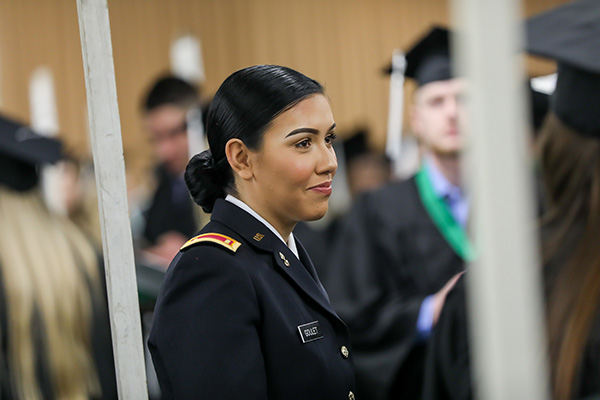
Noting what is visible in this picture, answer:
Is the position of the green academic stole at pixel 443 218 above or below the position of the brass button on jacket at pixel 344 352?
below

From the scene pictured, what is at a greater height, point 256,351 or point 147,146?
point 256,351

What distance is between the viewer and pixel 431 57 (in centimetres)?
364

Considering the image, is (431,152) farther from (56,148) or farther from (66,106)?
(66,106)

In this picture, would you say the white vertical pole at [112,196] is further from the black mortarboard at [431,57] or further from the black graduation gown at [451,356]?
the black mortarboard at [431,57]

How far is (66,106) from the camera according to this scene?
26.8 feet

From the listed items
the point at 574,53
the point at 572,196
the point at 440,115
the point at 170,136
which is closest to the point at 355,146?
the point at 170,136

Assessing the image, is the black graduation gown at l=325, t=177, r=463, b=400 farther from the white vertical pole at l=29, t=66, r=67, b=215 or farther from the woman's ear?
the white vertical pole at l=29, t=66, r=67, b=215

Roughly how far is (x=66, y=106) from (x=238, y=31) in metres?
1.69

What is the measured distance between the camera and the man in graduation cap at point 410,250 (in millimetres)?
3084

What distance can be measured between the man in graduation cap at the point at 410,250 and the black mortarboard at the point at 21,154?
1.18 metres

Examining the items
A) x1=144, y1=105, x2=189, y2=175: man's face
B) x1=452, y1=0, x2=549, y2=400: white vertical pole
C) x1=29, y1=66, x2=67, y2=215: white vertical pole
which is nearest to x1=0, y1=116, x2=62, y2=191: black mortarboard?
x1=144, y1=105, x2=189, y2=175: man's face

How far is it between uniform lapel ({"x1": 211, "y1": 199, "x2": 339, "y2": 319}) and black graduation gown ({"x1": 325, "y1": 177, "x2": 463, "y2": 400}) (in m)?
1.72

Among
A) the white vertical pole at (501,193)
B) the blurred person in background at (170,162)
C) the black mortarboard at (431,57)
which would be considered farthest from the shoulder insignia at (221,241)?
the blurred person in background at (170,162)

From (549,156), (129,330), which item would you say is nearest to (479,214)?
(129,330)
